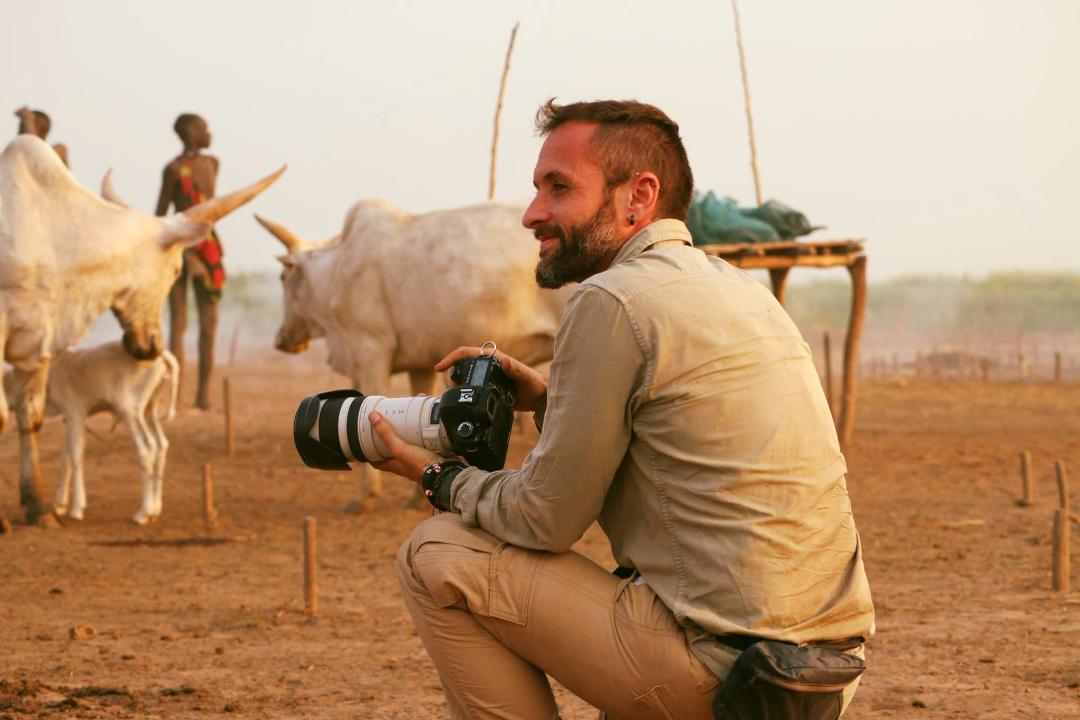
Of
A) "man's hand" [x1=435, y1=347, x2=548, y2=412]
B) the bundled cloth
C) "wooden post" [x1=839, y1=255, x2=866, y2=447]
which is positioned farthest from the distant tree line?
"man's hand" [x1=435, y1=347, x2=548, y2=412]

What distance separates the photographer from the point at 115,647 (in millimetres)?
5941

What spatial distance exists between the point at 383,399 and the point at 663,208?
92 cm

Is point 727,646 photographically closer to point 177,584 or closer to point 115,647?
point 115,647

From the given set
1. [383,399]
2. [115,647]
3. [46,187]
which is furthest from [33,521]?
[383,399]

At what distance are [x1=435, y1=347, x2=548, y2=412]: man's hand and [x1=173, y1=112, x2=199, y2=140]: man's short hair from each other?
1147cm

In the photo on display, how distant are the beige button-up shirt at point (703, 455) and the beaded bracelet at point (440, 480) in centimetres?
33

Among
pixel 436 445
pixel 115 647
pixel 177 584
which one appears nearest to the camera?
pixel 436 445

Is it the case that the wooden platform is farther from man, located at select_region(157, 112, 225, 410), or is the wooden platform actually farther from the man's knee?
the man's knee

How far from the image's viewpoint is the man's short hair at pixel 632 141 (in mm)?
3355

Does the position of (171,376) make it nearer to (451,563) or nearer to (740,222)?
(740,222)

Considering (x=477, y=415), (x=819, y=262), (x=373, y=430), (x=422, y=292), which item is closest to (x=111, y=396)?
(x=422, y=292)

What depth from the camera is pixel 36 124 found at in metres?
11.0

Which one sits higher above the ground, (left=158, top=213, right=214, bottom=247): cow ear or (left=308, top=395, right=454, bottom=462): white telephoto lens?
(left=158, top=213, right=214, bottom=247): cow ear

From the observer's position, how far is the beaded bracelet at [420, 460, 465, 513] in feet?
11.6
